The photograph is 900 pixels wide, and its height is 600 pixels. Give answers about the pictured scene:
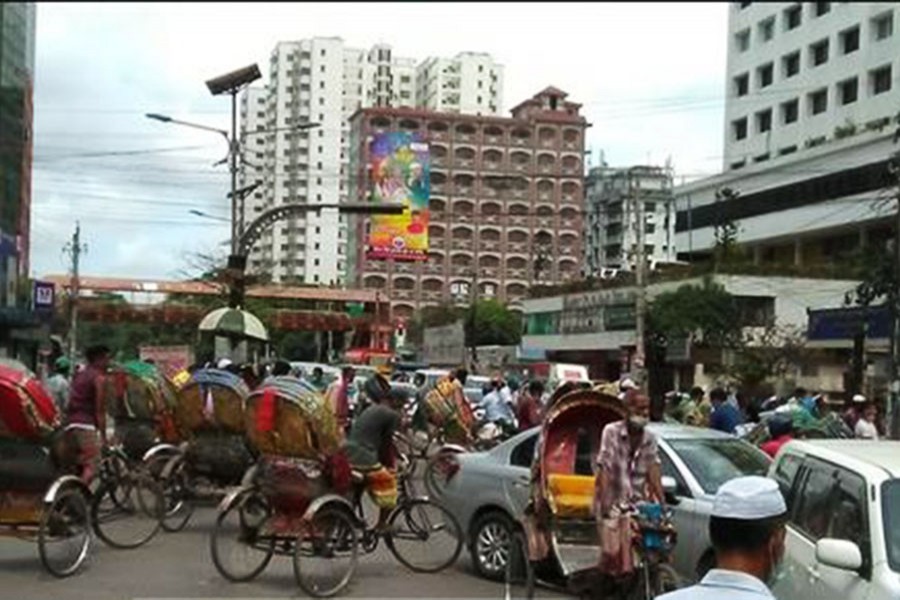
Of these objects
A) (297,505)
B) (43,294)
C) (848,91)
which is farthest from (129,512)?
(848,91)

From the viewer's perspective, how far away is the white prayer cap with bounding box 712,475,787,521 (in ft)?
10.3

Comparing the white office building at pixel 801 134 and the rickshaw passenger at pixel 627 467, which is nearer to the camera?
the rickshaw passenger at pixel 627 467

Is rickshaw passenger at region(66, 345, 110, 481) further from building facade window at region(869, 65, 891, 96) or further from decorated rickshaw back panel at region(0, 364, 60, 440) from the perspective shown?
building facade window at region(869, 65, 891, 96)

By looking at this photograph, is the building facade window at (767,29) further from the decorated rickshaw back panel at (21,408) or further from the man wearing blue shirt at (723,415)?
the decorated rickshaw back panel at (21,408)

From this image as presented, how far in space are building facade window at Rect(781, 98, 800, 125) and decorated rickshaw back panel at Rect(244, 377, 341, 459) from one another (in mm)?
66298

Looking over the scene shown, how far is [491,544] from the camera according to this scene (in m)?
11.0

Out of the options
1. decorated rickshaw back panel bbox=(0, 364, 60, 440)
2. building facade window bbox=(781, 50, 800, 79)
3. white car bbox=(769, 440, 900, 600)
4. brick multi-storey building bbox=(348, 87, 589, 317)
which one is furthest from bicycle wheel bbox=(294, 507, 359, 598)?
building facade window bbox=(781, 50, 800, 79)

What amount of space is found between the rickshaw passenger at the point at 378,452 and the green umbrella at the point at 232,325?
12381 mm

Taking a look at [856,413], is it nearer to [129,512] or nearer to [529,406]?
[529,406]

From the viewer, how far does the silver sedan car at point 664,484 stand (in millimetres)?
9516

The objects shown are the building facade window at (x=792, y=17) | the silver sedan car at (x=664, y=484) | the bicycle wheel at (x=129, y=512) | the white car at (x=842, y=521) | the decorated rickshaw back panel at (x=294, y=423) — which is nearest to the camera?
the white car at (x=842, y=521)

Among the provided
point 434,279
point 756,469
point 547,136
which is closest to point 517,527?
point 756,469

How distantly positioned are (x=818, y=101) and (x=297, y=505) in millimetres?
65725

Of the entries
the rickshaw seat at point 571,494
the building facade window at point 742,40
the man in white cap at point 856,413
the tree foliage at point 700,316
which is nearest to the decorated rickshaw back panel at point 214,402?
the rickshaw seat at point 571,494
